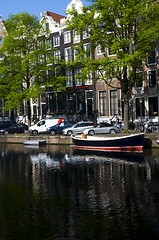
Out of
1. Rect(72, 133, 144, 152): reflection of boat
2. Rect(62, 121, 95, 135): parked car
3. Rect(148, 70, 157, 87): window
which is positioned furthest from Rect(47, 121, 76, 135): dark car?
Rect(148, 70, 157, 87): window

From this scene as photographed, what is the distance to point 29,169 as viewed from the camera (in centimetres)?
2223

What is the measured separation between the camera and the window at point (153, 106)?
3988 cm

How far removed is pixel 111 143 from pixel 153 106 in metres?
13.5

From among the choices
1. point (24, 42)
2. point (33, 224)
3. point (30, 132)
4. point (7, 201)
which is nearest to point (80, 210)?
point (33, 224)

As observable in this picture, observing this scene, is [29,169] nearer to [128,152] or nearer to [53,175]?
[53,175]

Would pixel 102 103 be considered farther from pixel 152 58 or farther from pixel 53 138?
pixel 53 138

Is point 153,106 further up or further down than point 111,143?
further up

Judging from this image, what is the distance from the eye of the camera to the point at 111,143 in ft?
94.9

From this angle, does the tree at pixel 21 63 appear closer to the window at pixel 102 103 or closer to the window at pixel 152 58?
the window at pixel 102 103

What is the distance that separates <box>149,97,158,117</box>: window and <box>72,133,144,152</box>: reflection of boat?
39.4 ft

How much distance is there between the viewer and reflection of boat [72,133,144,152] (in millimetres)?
27416

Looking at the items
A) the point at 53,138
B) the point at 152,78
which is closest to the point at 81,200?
the point at 53,138

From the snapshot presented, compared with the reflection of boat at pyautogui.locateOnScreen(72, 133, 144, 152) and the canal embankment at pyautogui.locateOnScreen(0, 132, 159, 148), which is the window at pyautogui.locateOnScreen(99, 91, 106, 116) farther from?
the reflection of boat at pyautogui.locateOnScreen(72, 133, 144, 152)

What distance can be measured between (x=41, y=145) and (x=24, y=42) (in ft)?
51.0
